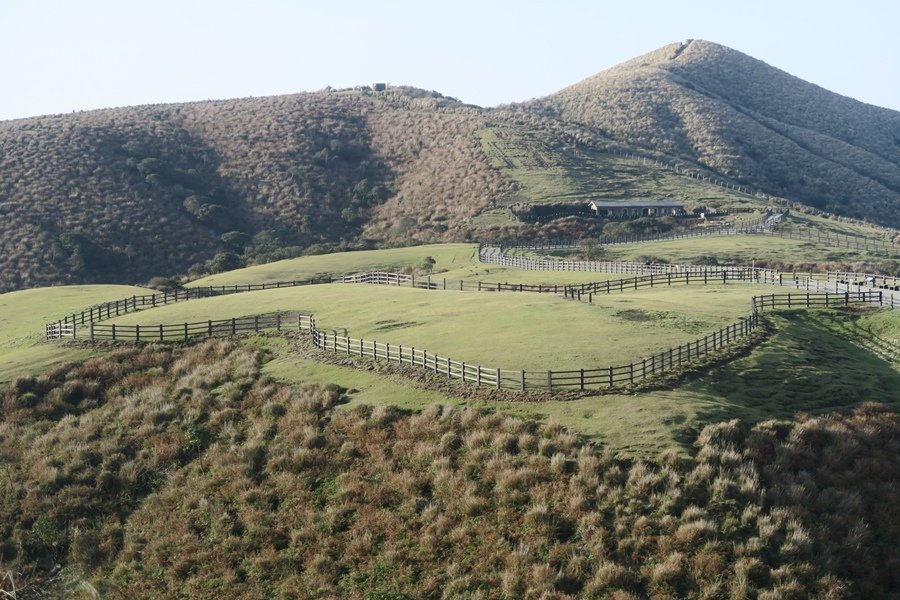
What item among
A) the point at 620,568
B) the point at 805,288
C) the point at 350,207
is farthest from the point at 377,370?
the point at 350,207

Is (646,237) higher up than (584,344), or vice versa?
(646,237)

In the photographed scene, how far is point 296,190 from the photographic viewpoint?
439ft

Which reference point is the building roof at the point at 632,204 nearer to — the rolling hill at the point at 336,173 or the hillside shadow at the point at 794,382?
the rolling hill at the point at 336,173

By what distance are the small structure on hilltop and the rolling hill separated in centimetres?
692

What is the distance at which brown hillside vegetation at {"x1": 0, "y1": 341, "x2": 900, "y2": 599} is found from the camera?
73.2 feet

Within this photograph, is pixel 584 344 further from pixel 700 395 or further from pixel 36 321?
pixel 36 321

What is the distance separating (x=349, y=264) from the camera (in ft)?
286

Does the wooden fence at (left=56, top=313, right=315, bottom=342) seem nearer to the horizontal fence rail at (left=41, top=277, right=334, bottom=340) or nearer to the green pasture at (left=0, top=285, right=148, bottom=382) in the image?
the horizontal fence rail at (left=41, top=277, right=334, bottom=340)

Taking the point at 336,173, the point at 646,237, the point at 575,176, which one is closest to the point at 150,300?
the point at 646,237

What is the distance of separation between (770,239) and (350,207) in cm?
6457

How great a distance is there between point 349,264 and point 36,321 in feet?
118

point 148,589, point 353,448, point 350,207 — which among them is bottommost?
point 148,589

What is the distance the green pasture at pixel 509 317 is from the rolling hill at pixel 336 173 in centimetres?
4420

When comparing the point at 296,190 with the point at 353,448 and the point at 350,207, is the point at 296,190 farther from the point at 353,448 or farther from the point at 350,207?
the point at 353,448
